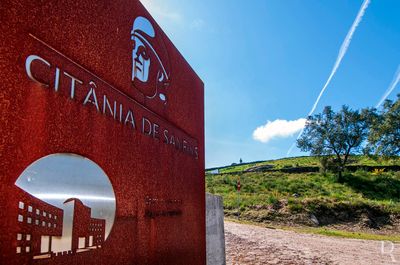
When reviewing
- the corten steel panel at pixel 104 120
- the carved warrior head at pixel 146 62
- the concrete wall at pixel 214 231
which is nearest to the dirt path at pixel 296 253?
the concrete wall at pixel 214 231

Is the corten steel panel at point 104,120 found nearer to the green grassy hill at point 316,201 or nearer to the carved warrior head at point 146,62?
the carved warrior head at point 146,62

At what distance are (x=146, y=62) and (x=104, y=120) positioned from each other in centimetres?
90

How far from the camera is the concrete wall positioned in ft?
14.7

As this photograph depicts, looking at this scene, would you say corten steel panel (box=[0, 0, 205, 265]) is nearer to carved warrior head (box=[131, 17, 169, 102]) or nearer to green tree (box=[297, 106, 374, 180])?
carved warrior head (box=[131, 17, 169, 102])

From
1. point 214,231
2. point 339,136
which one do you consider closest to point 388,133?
point 339,136

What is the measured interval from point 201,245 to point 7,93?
301 cm

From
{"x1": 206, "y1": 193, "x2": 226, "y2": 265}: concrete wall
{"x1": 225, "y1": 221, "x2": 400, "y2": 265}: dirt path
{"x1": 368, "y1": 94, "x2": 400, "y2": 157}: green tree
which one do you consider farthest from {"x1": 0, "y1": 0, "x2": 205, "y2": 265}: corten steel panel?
{"x1": 368, "y1": 94, "x2": 400, "y2": 157}: green tree

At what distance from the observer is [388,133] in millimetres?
24203

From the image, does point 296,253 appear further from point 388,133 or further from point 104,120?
point 388,133

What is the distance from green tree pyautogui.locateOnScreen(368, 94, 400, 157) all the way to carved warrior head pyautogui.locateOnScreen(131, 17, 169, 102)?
24.9 m

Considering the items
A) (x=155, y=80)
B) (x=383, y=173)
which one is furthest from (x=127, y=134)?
(x=383, y=173)

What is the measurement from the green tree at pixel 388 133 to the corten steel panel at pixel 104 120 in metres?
24.4

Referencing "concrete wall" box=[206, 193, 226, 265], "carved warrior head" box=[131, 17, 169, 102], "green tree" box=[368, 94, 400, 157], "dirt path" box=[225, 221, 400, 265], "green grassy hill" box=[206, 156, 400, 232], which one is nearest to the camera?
"carved warrior head" box=[131, 17, 169, 102]

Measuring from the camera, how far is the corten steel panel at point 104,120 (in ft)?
5.25
